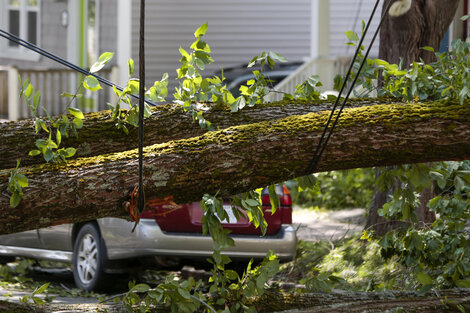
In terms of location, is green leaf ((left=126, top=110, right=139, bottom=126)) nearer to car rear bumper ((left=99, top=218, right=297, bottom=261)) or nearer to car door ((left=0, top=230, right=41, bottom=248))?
car rear bumper ((left=99, top=218, right=297, bottom=261))

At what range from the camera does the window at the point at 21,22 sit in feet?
55.4

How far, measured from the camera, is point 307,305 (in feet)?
16.2

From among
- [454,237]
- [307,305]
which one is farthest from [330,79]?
[307,305]

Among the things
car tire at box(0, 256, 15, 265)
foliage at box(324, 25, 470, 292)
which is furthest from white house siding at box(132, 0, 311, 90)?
foliage at box(324, 25, 470, 292)

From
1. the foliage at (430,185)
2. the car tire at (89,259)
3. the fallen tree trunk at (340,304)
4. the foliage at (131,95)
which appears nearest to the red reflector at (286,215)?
the foliage at (430,185)

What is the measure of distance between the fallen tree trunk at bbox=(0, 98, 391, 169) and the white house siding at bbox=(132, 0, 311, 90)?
14132mm

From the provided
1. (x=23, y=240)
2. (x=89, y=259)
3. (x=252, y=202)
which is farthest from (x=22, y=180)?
(x=23, y=240)

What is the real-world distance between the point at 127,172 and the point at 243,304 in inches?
45.3

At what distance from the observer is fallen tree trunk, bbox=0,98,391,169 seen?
4910 mm

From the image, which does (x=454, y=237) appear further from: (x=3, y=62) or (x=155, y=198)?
(x=3, y=62)

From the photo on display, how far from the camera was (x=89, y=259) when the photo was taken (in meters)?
7.80

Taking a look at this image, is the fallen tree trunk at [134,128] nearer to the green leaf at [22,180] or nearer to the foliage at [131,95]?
the foliage at [131,95]

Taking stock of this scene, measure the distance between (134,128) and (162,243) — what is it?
2500 millimetres

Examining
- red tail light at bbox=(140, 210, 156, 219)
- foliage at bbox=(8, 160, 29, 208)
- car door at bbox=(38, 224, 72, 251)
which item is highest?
foliage at bbox=(8, 160, 29, 208)
